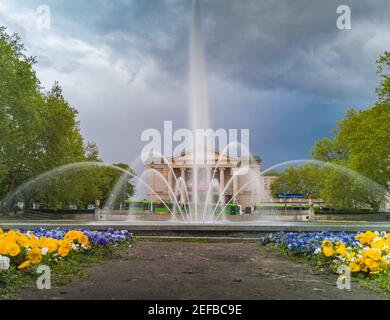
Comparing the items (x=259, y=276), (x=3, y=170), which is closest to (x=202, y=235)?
(x=259, y=276)

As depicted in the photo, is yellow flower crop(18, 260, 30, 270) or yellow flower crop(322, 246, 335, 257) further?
yellow flower crop(322, 246, 335, 257)

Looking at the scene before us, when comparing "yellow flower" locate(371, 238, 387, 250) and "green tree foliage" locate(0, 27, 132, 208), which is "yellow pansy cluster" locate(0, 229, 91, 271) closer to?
"yellow flower" locate(371, 238, 387, 250)

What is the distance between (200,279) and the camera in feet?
22.3

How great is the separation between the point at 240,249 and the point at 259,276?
4.02 metres

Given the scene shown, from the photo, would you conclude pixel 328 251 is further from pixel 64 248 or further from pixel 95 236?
pixel 95 236

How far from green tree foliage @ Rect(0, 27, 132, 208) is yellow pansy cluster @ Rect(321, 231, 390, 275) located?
85.9 ft

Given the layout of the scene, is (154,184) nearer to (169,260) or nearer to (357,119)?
(357,119)

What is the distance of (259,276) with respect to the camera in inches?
283

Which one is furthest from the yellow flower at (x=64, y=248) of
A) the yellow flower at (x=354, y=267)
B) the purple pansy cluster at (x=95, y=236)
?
the yellow flower at (x=354, y=267)

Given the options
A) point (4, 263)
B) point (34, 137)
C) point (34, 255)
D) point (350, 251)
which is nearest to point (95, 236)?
point (34, 255)

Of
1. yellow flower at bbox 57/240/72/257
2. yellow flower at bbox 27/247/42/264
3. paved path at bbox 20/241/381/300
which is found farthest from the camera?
yellow flower at bbox 57/240/72/257

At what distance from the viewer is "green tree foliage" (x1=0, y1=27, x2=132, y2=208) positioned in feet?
100.0

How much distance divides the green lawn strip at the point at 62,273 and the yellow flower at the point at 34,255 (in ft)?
0.78

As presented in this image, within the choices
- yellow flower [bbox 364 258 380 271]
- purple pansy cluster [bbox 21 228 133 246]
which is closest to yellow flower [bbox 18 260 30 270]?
purple pansy cluster [bbox 21 228 133 246]
